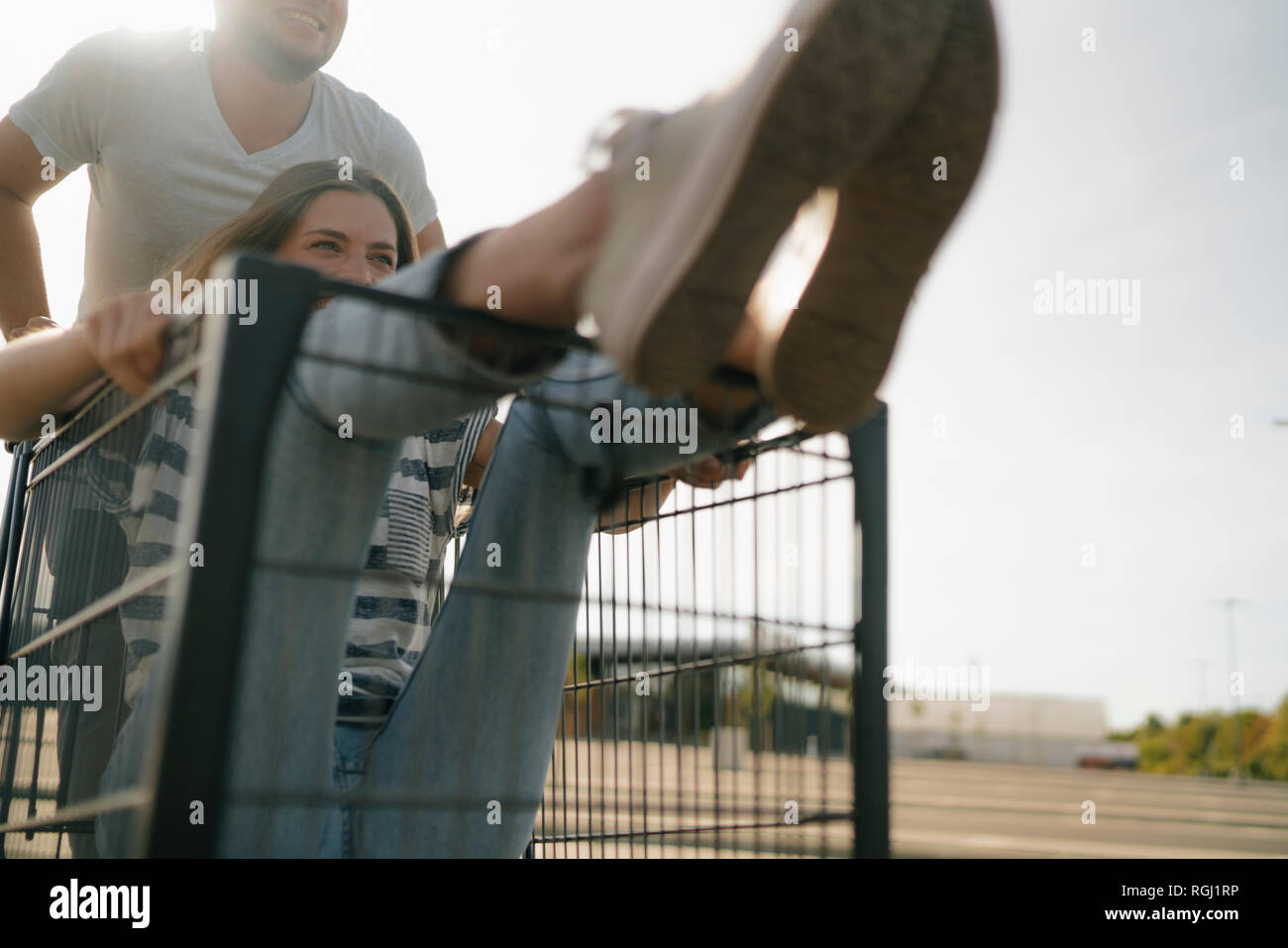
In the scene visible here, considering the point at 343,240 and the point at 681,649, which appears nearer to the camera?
the point at 681,649

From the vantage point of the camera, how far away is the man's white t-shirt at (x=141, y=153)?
1.95 metres

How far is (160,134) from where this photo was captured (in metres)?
1.98

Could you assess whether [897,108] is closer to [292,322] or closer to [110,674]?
[292,322]

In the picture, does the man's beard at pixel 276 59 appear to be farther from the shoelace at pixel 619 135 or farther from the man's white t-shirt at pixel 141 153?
the shoelace at pixel 619 135

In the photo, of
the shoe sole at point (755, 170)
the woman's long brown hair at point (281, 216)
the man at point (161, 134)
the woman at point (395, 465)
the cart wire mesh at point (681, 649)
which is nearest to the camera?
the shoe sole at point (755, 170)

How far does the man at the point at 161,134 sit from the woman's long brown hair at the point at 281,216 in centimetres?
7

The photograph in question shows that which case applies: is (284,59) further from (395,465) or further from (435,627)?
(435,627)

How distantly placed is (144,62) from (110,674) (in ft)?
3.91

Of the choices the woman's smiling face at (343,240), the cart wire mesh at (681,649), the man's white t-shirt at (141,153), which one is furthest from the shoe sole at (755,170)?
the man's white t-shirt at (141,153)

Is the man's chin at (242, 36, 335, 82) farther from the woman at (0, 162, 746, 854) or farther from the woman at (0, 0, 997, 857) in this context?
the woman at (0, 0, 997, 857)

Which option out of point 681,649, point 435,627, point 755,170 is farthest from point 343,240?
point 755,170

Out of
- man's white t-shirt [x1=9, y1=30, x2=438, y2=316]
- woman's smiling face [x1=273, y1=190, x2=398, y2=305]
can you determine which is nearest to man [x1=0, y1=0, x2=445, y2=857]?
man's white t-shirt [x1=9, y1=30, x2=438, y2=316]

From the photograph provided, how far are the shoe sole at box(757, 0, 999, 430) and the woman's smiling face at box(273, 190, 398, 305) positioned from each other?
0.82 meters

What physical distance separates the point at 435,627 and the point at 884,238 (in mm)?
680
